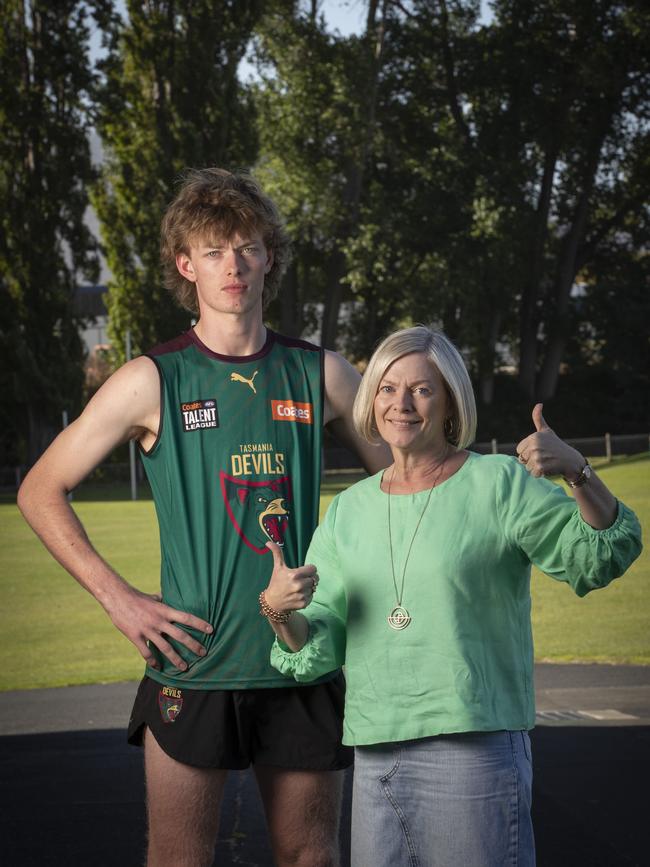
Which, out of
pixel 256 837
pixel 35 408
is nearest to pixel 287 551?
pixel 256 837

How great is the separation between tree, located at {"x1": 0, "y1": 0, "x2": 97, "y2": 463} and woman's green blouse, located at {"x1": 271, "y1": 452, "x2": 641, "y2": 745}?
28.2 meters

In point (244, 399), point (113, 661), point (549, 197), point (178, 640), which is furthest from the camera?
point (549, 197)

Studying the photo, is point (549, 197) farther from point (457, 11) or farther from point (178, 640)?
point (178, 640)

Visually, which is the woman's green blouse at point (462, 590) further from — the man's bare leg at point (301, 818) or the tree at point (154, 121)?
the tree at point (154, 121)

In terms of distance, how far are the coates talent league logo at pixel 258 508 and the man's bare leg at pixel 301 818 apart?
52cm

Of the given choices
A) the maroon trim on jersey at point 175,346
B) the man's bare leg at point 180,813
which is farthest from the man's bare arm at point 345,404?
the man's bare leg at point 180,813

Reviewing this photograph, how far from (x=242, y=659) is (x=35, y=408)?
93.5 feet

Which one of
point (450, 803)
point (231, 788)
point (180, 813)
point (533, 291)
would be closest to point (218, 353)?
point (180, 813)

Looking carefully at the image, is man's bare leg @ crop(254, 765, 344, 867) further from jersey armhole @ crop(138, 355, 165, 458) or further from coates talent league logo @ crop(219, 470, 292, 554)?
jersey armhole @ crop(138, 355, 165, 458)

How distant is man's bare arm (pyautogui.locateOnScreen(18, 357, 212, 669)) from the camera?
2.70 m

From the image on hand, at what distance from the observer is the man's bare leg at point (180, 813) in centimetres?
262

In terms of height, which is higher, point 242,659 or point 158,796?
point 242,659

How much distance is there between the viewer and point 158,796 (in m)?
2.63

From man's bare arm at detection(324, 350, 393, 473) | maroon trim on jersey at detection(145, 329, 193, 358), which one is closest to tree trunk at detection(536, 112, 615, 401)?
man's bare arm at detection(324, 350, 393, 473)
